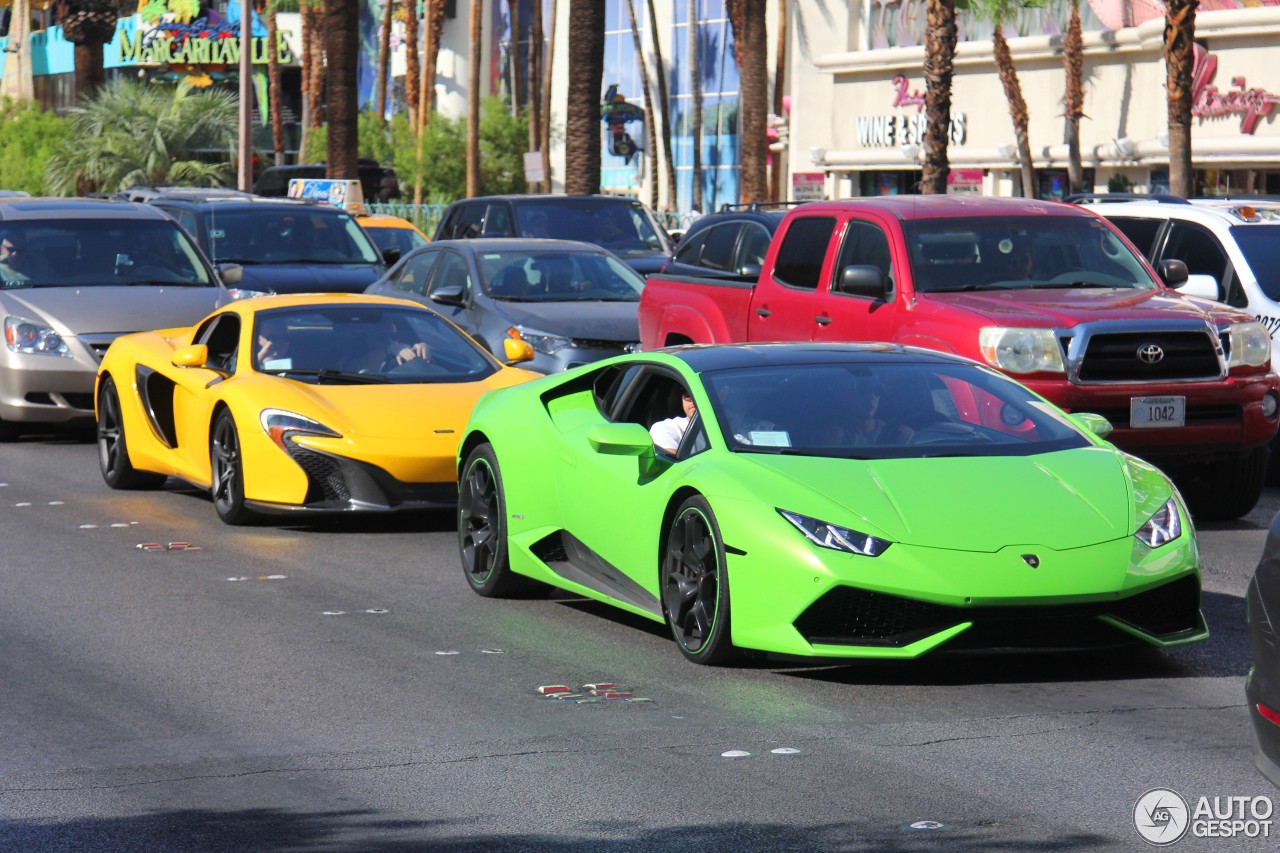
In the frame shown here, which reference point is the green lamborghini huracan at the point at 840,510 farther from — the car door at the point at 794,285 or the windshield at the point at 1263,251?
the windshield at the point at 1263,251

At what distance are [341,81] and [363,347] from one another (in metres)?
22.5

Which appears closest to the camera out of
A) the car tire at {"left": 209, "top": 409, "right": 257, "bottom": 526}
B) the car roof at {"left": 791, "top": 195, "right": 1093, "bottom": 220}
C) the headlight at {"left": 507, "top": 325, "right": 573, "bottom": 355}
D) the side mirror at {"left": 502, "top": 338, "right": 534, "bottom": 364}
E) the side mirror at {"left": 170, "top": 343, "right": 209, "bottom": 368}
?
the car tire at {"left": 209, "top": 409, "right": 257, "bottom": 526}

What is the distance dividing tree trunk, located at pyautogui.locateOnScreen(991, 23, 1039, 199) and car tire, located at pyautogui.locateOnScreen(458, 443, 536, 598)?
30.7 m

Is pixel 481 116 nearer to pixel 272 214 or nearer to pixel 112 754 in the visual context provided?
pixel 272 214

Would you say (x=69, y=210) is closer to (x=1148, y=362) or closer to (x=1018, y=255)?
(x=1018, y=255)

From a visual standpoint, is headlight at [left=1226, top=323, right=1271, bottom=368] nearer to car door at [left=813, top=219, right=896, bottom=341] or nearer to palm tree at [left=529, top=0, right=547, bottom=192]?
car door at [left=813, top=219, right=896, bottom=341]

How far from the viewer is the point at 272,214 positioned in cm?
2208

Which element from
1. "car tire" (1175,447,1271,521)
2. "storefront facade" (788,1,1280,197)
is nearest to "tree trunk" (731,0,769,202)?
"storefront facade" (788,1,1280,197)

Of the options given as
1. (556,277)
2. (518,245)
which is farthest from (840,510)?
(518,245)

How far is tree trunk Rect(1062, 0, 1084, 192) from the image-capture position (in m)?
38.2

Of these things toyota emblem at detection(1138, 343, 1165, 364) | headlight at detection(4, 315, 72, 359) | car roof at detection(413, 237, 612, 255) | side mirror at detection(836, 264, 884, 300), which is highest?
car roof at detection(413, 237, 612, 255)

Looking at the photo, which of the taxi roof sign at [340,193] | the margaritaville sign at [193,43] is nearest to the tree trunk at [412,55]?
the margaritaville sign at [193,43]

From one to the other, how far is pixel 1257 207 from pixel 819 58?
104 feet

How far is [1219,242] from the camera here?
48.4 ft
